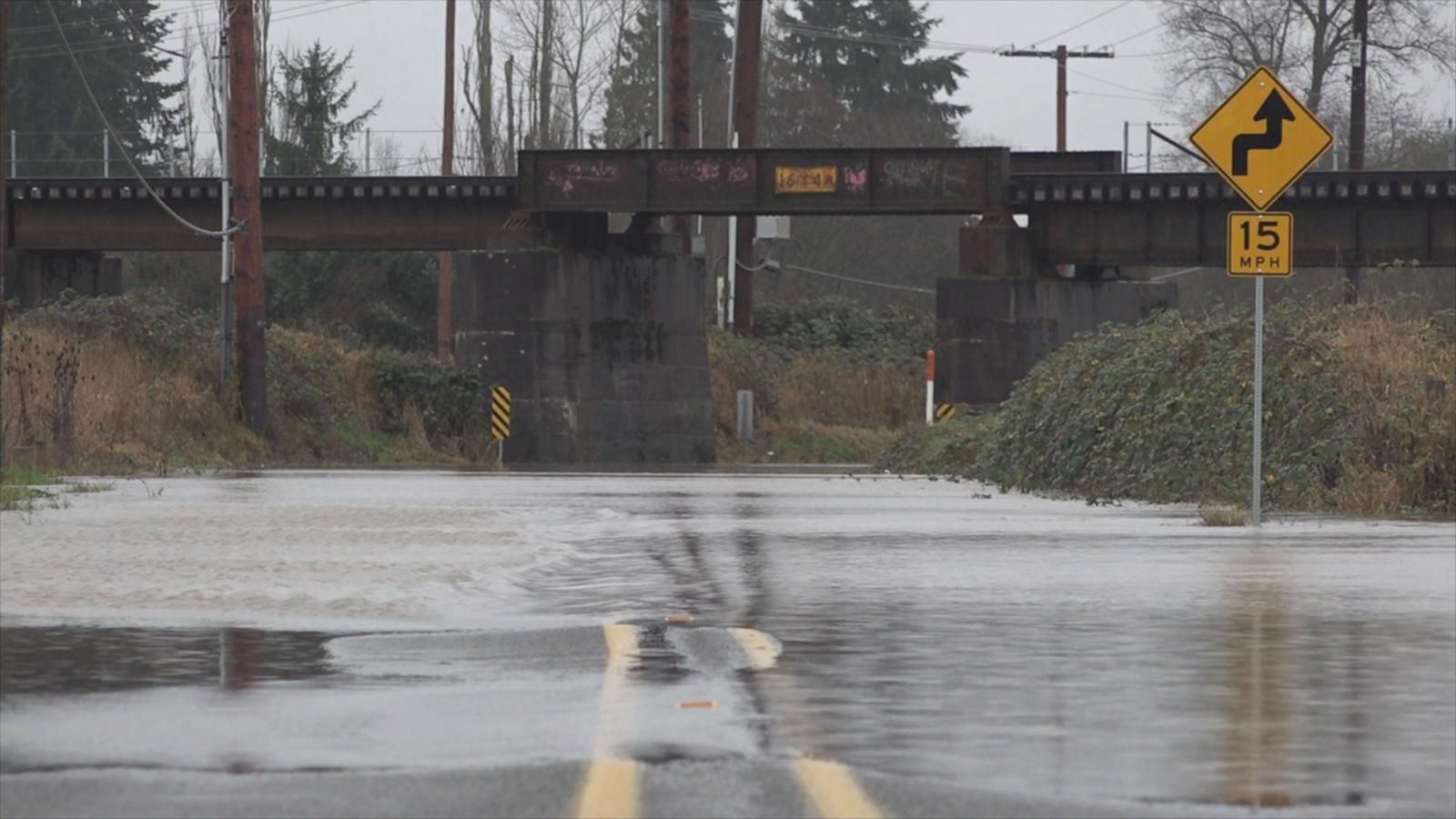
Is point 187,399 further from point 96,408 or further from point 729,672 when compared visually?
point 729,672

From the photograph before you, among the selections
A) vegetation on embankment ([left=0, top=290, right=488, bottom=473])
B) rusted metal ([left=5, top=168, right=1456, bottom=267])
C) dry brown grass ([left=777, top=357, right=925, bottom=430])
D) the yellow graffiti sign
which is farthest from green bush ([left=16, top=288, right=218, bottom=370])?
dry brown grass ([left=777, top=357, right=925, bottom=430])

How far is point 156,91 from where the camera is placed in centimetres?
9712

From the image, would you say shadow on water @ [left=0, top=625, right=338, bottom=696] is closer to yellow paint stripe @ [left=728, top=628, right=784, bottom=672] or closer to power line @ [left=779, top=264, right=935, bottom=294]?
yellow paint stripe @ [left=728, top=628, right=784, bottom=672]

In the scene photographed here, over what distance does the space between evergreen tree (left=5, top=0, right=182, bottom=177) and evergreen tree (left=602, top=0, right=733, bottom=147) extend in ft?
56.0

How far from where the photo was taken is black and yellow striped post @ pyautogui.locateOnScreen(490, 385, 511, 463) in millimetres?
51438

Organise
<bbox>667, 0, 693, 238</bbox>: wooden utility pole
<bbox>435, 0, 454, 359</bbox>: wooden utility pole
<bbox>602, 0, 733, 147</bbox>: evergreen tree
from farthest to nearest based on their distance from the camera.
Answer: <bbox>602, 0, 733, 147</bbox>: evergreen tree < <bbox>435, 0, 454, 359</bbox>: wooden utility pole < <bbox>667, 0, 693, 238</bbox>: wooden utility pole

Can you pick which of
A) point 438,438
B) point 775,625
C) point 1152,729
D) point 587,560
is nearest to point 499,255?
point 438,438

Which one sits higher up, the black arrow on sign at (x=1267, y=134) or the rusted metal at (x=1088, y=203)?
the rusted metal at (x=1088, y=203)

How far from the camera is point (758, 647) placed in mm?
10406

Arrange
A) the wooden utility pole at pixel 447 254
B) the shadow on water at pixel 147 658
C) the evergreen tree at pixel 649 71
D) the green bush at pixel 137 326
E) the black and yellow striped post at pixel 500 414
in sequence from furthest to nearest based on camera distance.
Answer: the evergreen tree at pixel 649 71, the wooden utility pole at pixel 447 254, the black and yellow striped post at pixel 500 414, the green bush at pixel 137 326, the shadow on water at pixel 147 658

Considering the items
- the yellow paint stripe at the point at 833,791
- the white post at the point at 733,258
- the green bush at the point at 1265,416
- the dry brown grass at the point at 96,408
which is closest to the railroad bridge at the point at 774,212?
the dry brown grass at the point at 96,408

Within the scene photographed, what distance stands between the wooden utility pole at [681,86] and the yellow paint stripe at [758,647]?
1796 inches

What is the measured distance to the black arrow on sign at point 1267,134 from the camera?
62.6 ft

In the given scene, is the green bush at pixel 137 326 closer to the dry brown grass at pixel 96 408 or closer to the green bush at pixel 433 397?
the dry brown grass at pixel 96 408
